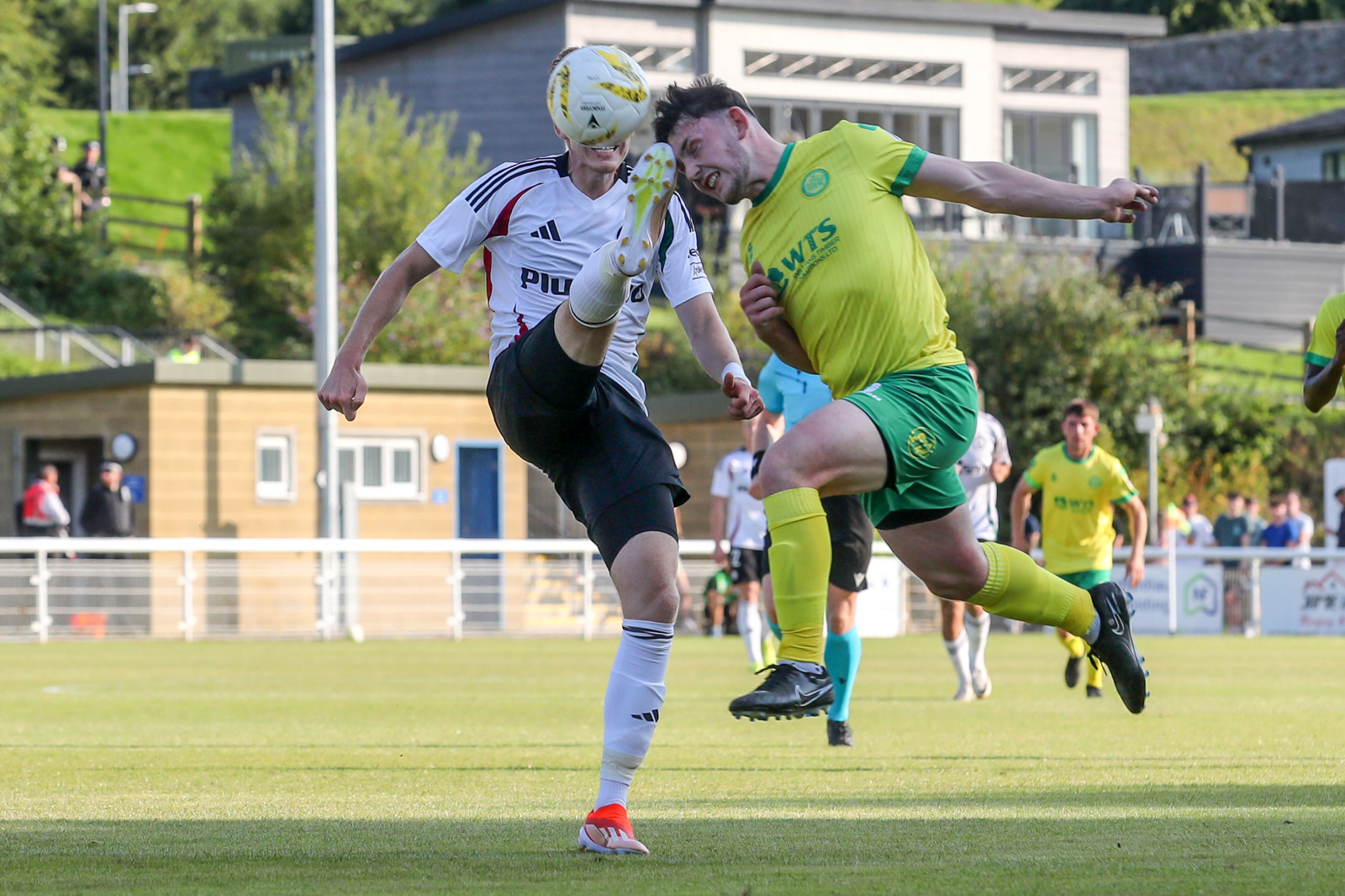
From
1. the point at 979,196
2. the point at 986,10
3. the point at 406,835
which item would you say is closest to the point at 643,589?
the point at 406,835

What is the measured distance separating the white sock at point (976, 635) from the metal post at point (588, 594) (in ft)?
39.7

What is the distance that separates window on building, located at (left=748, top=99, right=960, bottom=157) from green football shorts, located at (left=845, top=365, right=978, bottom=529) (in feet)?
134

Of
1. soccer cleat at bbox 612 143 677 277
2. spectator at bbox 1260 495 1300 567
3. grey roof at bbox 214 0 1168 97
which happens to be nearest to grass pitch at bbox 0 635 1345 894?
soccer cleat at bbox 612 143 677 277

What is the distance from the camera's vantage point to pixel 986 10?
49344 millimetres

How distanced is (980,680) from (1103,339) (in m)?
26.0

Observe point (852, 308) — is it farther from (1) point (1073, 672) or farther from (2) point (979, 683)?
(1) point (1073, 672)

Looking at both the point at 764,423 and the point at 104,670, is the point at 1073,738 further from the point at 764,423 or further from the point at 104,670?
the point at 104,670

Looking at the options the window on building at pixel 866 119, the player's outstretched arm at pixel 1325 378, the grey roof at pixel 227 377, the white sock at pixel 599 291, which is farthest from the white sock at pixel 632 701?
the window on building at pixel 866 119

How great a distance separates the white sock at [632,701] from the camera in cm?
571

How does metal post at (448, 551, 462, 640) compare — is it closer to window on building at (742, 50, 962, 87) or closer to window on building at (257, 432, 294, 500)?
window on building at (257, 432, 294, 500)

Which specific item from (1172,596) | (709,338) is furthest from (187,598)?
(709,338)

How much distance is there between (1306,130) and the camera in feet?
217

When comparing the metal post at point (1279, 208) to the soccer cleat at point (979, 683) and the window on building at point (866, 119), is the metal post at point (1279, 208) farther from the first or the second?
the soccer cleat at point (979, 683)

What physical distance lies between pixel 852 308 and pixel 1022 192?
24.3 inches
